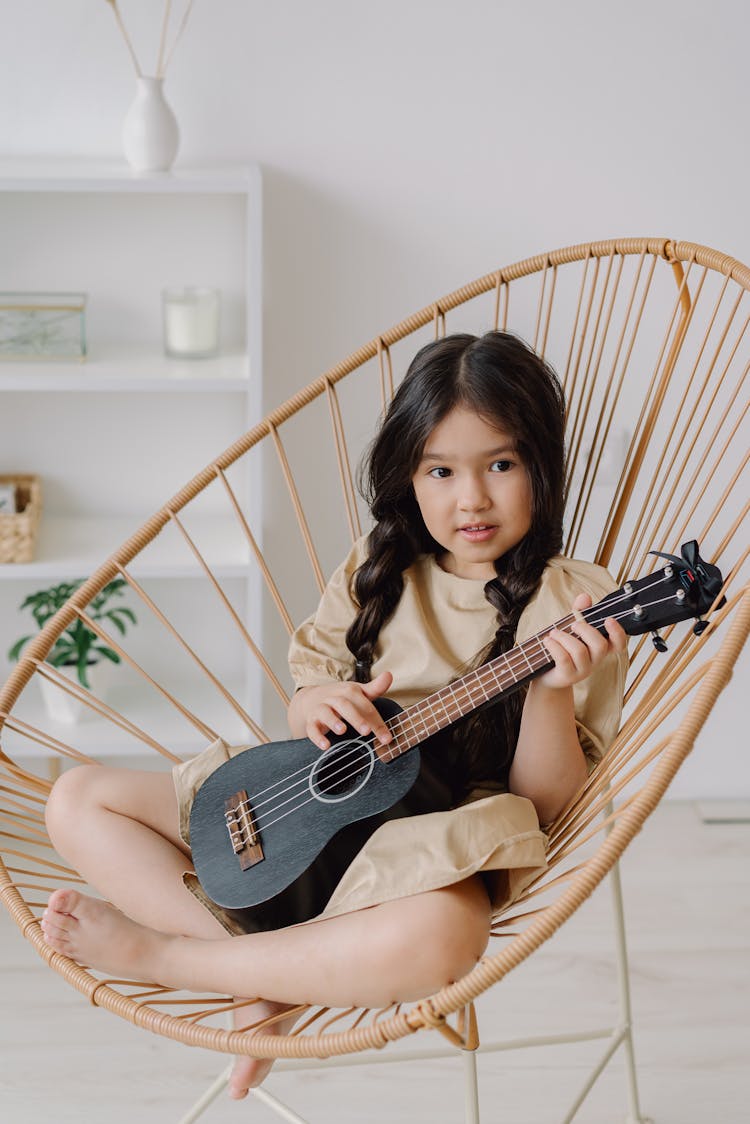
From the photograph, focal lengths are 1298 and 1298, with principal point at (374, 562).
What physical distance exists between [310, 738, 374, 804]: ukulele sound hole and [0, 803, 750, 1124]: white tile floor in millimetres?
614

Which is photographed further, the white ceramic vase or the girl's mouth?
the white ceramic vase

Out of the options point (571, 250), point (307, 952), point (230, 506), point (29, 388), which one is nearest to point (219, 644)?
point (230, 506)

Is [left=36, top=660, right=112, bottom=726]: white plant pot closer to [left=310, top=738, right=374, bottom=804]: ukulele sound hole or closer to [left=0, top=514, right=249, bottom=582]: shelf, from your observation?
[left=0, top=514, right=249, bottom=582]: shelf

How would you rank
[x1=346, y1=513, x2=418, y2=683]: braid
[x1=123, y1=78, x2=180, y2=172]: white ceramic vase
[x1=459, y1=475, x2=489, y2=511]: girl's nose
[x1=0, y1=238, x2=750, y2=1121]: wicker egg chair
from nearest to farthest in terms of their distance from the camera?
1. [x1=459, y1=475, x2=489, y2=511]: girl's nose
2. [x1=346, y1=513, x2=418, y2=683]: braid
3. [x1=0, y1=238, x2=750, y2=1121]: wicker egg chair
4. [x1=123, y1=78, x2=180, y2=172]: white ceramic vase

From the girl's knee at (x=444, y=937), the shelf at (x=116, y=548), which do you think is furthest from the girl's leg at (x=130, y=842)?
the shelf at (x=116, y=548)

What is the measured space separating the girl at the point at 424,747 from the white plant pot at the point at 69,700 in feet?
2.52

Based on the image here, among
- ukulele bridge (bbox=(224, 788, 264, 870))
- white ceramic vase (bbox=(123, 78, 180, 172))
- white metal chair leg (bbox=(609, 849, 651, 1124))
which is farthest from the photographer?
white ceramic vase (bbox=(123, 78, 180, 172))

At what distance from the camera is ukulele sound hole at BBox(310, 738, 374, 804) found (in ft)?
4.01

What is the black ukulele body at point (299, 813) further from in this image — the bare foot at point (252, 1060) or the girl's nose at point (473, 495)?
the girl's nose at point (473, 495)

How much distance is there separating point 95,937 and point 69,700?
1.01 m

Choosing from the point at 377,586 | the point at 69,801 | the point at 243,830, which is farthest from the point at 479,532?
the point at 69,801

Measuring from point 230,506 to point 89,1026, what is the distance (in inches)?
35.1

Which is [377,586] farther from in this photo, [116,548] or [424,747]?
[116,548]

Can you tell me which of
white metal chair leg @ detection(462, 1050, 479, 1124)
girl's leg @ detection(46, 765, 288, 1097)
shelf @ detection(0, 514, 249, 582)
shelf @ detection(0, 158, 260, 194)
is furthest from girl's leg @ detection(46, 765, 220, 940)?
shelf @ detection(0, 158, 260, 194)
